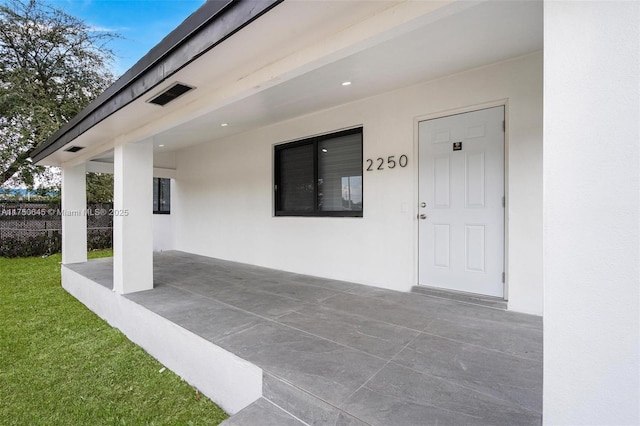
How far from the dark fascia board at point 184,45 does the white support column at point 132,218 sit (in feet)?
2.34

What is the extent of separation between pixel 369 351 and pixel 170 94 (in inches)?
108

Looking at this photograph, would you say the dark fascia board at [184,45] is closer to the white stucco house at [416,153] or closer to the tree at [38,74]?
the white stucco house at [416,153]

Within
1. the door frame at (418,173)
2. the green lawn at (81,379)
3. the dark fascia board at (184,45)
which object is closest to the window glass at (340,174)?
the door frame at (418,173)

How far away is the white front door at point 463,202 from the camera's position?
10.8ft

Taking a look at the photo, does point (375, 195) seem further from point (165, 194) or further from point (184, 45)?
point (165, 194)

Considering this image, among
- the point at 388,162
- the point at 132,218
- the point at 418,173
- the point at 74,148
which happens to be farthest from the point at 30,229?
the point at 418,173

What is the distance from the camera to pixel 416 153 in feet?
12.4

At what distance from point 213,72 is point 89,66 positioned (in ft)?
32.2

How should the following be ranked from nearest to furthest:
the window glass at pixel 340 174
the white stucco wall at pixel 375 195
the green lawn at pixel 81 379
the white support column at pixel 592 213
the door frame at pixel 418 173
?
1. the white support column at pixel 592 213
2. the green lawn at pixel 81 379
3. the white stucco wall at pixel 375 195
4. the door frame at pixel 418 173
5. the window glass at pixel 340 174

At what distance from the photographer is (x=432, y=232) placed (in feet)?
12.2

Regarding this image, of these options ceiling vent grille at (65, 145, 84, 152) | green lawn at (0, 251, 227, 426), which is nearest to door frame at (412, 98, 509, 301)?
green lawn at (0, 251, 227, 426)

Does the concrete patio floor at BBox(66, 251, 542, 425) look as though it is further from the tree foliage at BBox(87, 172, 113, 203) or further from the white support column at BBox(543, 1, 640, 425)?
the tree foliage at BBox(87, 172, 113, 203)

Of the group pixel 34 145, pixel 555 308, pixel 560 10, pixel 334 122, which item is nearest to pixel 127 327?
pixel 334 122

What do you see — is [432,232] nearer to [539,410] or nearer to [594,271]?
[539,410]
